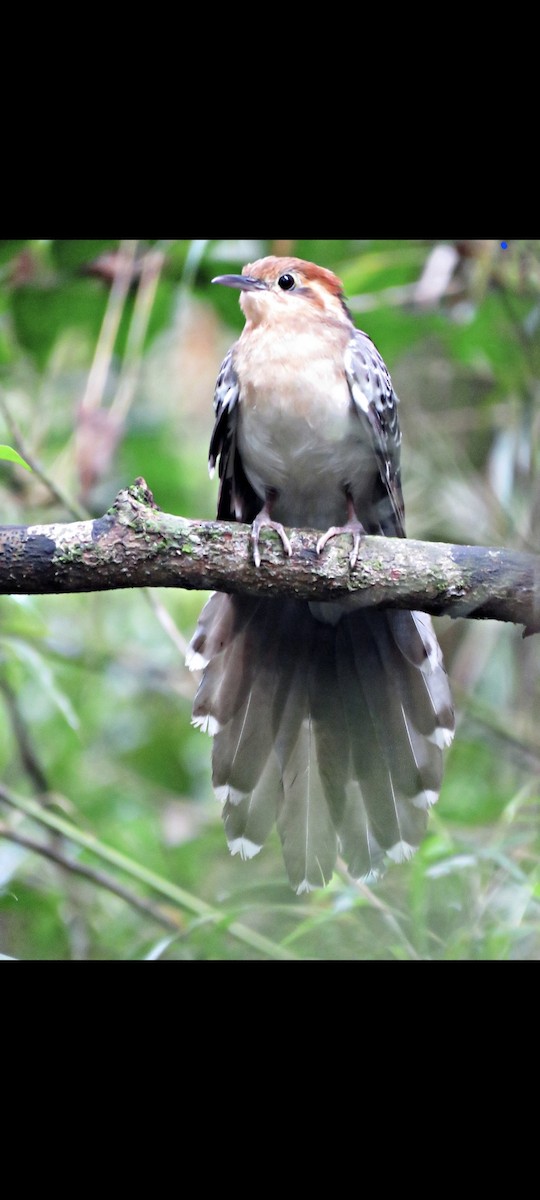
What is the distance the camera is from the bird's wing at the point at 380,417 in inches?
70.6

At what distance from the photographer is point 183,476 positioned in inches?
103

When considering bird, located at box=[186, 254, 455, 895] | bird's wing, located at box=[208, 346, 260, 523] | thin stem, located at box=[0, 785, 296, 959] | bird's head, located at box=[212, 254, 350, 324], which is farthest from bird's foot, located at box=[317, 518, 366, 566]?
thin stem, located at box=[0, 785, 296, 959]

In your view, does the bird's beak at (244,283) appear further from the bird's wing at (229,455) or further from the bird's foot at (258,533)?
the bird's foot at (258,533)

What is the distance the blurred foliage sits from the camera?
188 centimetres

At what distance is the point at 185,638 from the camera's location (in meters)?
2.52

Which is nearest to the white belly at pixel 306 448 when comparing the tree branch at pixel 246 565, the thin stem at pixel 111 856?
the tree branch at pixel 246 565

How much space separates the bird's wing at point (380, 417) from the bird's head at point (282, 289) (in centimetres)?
9

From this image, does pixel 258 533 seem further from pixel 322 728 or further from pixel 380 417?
pixel 322 728

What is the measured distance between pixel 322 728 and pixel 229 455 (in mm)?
484

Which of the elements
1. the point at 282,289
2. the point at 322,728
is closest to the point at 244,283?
the point at 282,289

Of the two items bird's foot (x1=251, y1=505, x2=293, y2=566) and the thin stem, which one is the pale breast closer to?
bird's foot (x1=251, y1=505, x2=293, y2=566)

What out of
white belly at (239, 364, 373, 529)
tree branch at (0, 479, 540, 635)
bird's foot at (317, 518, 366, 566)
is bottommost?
tree branch at (0, 479, 540, 635)

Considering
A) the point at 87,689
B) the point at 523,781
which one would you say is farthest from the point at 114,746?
the point at 523,781
